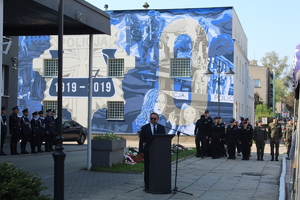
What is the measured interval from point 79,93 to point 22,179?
33102 millimetres

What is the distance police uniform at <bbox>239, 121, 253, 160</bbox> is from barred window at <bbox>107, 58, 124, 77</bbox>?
1907 cm

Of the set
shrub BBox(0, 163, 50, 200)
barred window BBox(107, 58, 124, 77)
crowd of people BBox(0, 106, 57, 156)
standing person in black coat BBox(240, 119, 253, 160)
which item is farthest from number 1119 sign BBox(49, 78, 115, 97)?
shrub BBox(0, 163, 50, 200)

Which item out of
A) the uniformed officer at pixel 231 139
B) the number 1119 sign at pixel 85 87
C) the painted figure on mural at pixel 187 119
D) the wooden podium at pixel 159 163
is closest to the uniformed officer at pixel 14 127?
the uniformed officer at pixel 231 139

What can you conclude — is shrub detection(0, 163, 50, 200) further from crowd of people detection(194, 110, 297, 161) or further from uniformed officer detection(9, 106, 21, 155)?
crowd of people detection(194, 110, 297, 161)

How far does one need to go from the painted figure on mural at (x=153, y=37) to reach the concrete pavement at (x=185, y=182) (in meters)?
21.7

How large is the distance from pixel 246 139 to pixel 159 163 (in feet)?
38.3

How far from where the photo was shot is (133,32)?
39.1 m

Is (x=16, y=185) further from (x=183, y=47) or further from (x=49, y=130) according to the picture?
(x=183, y=47)

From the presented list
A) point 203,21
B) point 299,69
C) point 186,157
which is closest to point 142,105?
point 203,21

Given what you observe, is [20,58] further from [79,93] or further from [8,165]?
[8,165]

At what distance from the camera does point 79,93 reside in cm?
3919

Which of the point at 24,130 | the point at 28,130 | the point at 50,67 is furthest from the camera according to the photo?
the point at 50,67

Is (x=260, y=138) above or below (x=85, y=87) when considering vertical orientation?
below

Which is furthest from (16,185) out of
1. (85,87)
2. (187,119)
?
(85,87)
